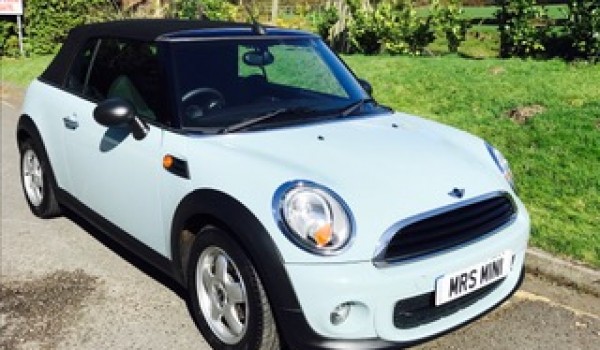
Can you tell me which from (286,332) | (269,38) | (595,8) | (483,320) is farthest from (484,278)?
(595,8)

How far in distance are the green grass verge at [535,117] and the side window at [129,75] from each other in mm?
2625

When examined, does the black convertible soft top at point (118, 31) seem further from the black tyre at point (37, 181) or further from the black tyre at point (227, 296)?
the black tyre at point (227, 296)

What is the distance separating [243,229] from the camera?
262 centimetres

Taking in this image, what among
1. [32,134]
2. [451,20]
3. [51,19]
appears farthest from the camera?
[51,19]

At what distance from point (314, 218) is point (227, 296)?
2.12 ft

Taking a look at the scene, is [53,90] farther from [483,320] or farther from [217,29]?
[483,320]

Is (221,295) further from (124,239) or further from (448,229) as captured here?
(448,229)

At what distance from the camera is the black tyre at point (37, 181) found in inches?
Answer: 181

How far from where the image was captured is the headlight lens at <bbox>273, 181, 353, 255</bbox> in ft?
8.25

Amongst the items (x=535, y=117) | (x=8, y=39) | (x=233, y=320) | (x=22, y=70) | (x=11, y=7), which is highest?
(x=11, y=7)

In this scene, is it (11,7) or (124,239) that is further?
(11,7)

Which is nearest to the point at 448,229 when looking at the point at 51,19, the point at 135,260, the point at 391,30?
the point at 135,260

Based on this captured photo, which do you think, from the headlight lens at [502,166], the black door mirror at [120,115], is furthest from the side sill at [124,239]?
the headlight lens at [502,166]

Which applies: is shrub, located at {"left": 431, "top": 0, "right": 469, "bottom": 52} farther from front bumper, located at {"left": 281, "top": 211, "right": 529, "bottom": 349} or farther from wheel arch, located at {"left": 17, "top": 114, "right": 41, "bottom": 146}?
front bumper, located at {"left": 281, "top": 211, "right": 529, "bottom": 349}
